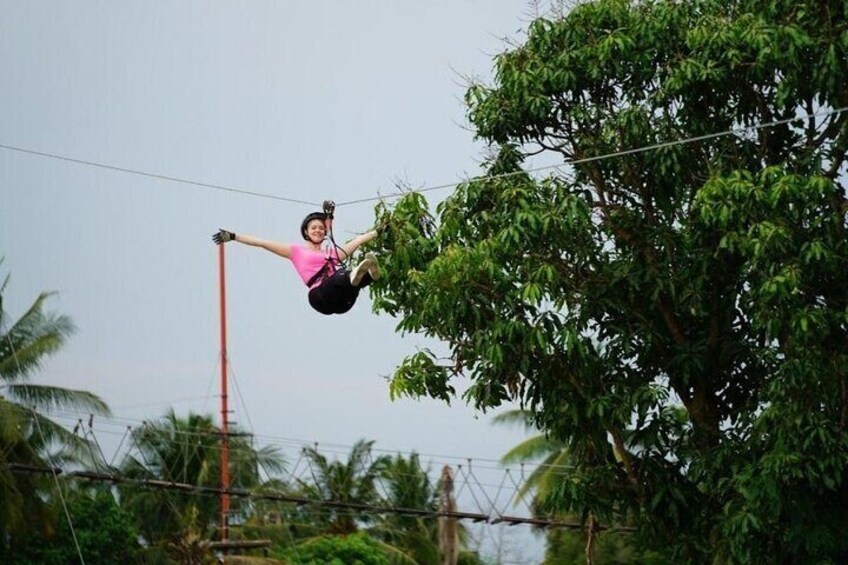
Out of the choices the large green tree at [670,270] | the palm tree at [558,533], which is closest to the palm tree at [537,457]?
the palm tree at [558,533]

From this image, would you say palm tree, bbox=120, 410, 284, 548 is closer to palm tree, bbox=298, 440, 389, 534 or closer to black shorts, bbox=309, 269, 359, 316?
palm tree, bbox=298, 440, 389, 534

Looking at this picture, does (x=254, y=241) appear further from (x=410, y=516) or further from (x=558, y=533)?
(x=410, y=516)

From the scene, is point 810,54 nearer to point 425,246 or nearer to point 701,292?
point 701,292

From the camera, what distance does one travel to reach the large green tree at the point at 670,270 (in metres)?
11.5

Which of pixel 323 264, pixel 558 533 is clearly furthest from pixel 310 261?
pixel 558 533

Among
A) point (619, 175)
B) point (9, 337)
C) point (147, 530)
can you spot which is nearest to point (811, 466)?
point (619, 175)

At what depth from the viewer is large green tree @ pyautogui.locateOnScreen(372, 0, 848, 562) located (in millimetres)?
11500

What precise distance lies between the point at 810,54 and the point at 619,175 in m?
1.79

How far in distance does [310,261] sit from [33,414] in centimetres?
1485

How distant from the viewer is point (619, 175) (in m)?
12.9

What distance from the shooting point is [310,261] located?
9.27 metres

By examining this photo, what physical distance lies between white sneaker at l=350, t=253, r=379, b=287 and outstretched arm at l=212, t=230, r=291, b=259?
0.46 meters

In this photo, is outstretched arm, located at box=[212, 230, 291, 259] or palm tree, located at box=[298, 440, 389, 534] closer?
outstretched arm, located at box=[212, 230, 291, 259]

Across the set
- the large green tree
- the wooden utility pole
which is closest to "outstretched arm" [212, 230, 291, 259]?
the large green tree
